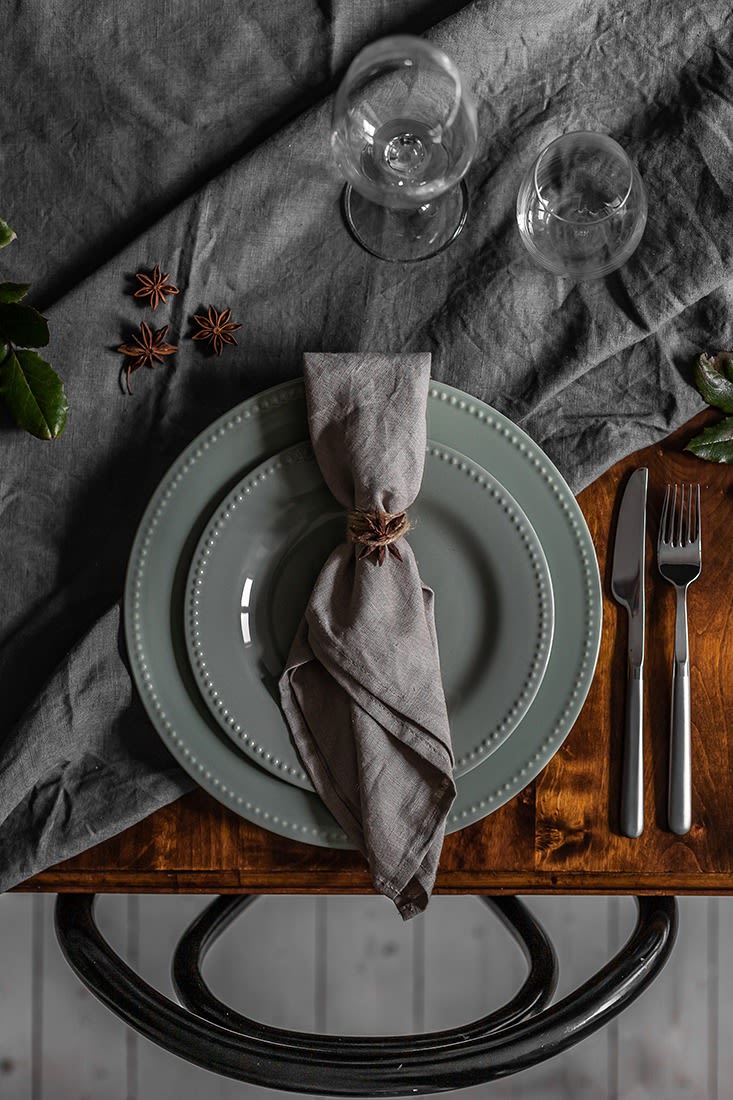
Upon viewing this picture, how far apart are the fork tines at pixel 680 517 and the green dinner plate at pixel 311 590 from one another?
0.35 ft

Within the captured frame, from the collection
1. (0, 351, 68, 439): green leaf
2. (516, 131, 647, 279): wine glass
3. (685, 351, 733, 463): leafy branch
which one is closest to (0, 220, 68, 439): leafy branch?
(0, 351, 68, 439): green leaf

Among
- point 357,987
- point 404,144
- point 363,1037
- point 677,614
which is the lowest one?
point 357,987

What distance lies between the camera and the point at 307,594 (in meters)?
0.74

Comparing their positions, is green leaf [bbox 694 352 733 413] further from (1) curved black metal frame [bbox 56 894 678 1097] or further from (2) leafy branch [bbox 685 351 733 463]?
(1) curved black metal frame [bbox 56 894 678 1097]

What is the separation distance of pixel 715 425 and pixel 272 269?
1.20 feet

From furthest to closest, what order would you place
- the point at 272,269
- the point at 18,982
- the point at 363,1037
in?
the point at 18,982, the point at 272,269, the point at 363,1037

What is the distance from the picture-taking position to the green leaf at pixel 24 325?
0.72 metres

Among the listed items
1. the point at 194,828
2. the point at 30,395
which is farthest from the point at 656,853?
the point at 30,395

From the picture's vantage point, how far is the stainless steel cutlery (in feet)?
2.43

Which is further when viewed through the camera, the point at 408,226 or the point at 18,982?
the point at 18,982

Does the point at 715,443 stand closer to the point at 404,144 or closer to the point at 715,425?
the point at 715,425

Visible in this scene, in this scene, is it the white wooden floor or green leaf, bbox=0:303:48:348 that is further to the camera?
the white wooden floor

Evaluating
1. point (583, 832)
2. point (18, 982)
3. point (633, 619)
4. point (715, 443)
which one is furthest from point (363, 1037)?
point (18, 982)

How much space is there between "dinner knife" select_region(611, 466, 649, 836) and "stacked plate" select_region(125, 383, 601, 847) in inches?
1.4
